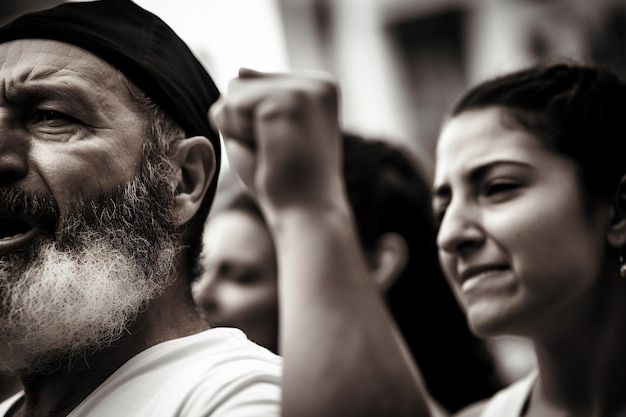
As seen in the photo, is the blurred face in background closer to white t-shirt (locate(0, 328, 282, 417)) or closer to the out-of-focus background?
white t-shirt (locate(0, 328, 282, 417))

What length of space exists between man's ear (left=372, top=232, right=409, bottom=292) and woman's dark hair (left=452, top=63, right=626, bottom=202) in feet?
3.20

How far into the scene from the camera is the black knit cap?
6.54ft

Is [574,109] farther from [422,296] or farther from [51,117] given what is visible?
[51,117]

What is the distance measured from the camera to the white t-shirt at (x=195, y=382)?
1492mm

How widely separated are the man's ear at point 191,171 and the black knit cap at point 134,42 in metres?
0.05

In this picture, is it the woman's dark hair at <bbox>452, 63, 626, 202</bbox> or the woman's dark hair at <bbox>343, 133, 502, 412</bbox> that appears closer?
the woman's dark hair at <bbox>452, 63, 626, 202</bbox>

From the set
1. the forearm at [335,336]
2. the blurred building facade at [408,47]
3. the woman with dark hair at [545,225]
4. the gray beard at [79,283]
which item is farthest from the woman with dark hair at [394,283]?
the blurred building facade at [408,47]

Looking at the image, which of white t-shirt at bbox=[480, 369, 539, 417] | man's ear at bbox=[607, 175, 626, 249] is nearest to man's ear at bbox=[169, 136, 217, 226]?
man's ear at bbox=[607, 175, 626, 249]

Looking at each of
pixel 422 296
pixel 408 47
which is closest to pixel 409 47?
pixel 408 47

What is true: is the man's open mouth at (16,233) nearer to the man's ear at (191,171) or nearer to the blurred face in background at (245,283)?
Result: the man's ear at (191,171)

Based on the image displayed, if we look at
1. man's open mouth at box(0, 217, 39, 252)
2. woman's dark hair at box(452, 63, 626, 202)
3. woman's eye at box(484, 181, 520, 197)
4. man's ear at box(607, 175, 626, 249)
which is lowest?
man's ear at box(607, 175, 626, 249)

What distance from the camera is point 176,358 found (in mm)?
1822

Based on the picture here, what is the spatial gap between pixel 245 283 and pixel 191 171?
164 cm

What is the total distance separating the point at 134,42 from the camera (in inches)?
79.8
